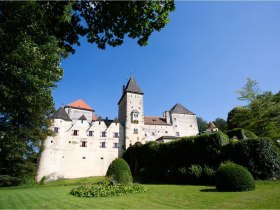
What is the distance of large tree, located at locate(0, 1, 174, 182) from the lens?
21.4 ft

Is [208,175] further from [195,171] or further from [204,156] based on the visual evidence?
[204,156]

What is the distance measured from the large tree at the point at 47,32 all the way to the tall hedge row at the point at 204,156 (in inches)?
672

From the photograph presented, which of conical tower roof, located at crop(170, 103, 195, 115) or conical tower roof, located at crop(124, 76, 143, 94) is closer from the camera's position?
conical tower roof, located at crop(124, 76, 143, 94)

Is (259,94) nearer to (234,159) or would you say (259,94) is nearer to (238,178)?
(234,159)

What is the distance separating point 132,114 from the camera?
150 feet

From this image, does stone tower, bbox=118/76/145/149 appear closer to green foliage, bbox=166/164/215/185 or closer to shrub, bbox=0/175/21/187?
green foliage, bbox=166/164/215/185

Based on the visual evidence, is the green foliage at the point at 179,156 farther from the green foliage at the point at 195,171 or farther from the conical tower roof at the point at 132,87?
the conical tower roof at the point at 132,87

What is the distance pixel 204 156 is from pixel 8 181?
26534mm

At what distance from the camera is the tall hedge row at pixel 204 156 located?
18109 millimetres

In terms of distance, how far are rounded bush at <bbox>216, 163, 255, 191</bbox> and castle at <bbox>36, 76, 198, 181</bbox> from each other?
2844cm

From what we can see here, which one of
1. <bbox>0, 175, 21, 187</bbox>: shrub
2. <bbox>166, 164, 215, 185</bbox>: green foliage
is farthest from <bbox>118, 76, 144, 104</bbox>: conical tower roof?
<bbox>0, 175, 21, 187</bbox>: shrub

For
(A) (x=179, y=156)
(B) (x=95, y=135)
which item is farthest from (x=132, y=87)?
(A) (x=179, y=156)

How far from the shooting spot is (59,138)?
39.0 metres

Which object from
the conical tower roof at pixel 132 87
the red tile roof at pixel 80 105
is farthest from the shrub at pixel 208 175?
the red tile roof at pixel 80 105
